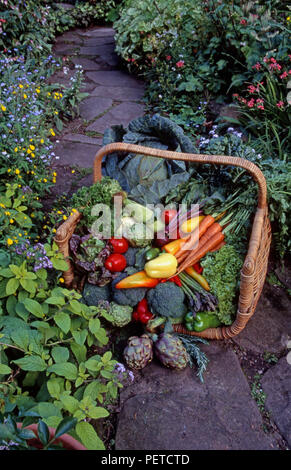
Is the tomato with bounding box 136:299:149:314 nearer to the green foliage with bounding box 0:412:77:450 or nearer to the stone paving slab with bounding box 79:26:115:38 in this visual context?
the green foliage with bounding box 0:412:77:450

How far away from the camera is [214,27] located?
442 centimetres

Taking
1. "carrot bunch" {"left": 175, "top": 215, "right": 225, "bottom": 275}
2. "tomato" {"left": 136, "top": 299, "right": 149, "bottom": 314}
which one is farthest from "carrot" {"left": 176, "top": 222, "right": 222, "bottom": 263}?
"tomato" {"left": 136, "top": 299, "right": 149, "bottom": 314}

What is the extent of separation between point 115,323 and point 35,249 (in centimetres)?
65

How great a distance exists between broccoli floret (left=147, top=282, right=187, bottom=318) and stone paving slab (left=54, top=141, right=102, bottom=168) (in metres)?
1.83

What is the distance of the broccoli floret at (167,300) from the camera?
→ 230cm

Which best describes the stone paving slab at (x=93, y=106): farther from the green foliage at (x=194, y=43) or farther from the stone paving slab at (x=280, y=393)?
the stone paving slab at (x=280, y=393)

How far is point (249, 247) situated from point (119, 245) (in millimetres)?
788

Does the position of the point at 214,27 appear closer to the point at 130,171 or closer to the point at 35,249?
the point at 130,171

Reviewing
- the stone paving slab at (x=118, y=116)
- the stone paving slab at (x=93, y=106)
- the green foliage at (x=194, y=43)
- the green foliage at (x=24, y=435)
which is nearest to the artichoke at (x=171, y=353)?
the green foliage at (x=24, y=435)

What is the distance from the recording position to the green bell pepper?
233 centimetres

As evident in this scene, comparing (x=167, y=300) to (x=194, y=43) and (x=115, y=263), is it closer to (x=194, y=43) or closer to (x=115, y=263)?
(x=115, y=263)

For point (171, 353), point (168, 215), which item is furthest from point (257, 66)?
point (171, 353)

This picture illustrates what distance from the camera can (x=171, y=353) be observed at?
7.09ft
